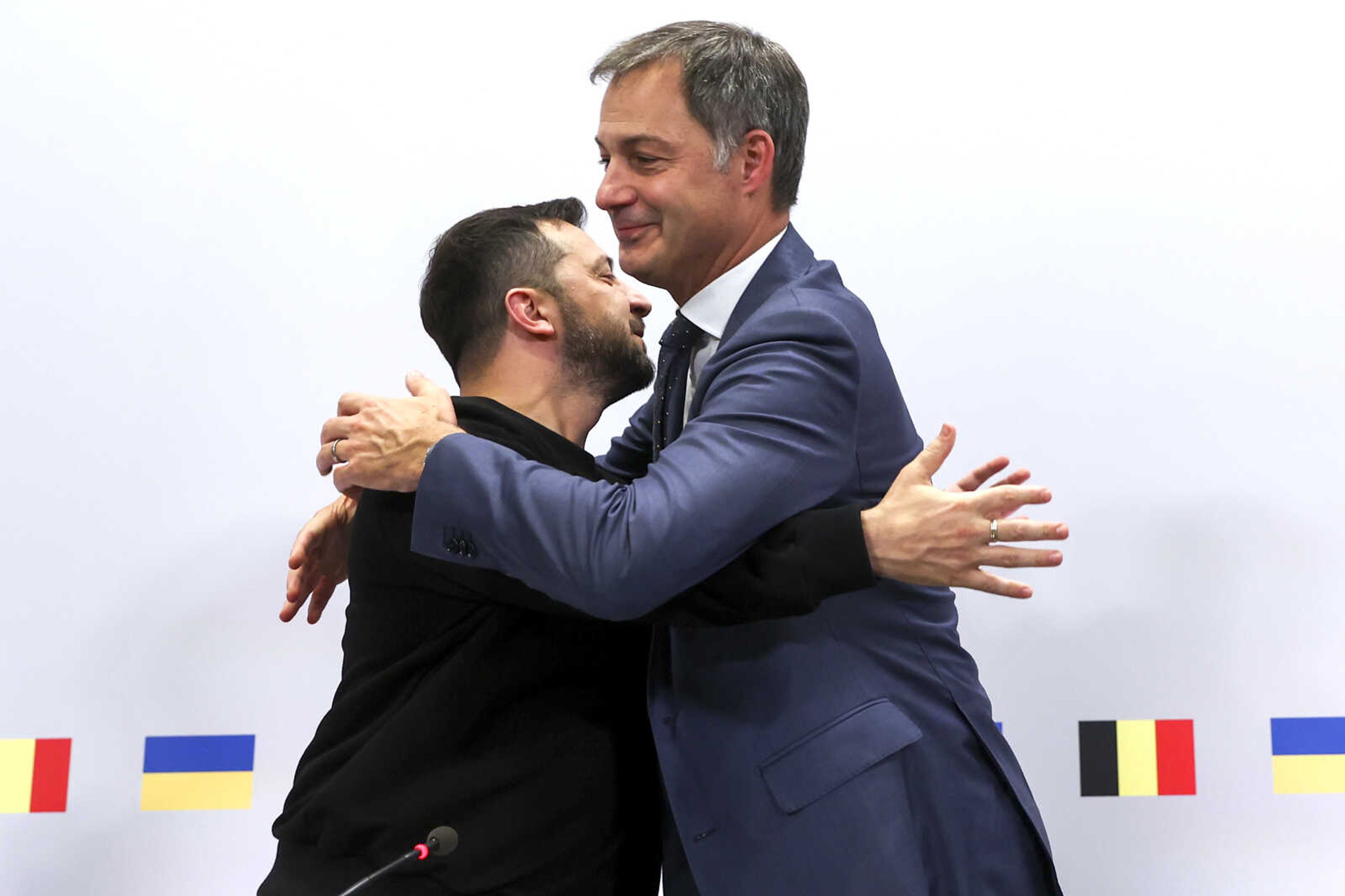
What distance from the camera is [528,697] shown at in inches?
60.9

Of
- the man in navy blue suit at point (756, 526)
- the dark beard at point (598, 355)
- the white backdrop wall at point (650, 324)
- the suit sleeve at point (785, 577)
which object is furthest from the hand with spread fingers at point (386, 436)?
the white backdrop wall at point (650, 324)

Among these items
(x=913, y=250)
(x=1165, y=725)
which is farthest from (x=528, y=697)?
(x=1165, y=725)

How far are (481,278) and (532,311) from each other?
3.8 inches

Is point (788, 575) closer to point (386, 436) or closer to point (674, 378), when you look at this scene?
point (674, 378)

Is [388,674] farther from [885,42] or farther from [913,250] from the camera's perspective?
[885,42]

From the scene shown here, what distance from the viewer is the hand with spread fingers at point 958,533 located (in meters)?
1.31

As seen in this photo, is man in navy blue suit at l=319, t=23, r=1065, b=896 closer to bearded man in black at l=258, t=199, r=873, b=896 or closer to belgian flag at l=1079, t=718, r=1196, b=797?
bearded man in black at l=258, t=199, r=873, b=896

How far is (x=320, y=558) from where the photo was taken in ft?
6.33

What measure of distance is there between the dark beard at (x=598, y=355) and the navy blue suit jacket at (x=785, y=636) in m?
0.32

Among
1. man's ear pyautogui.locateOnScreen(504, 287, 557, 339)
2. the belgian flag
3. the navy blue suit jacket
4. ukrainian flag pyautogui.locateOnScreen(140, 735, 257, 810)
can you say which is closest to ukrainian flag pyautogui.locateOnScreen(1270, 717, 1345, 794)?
the belgian flag

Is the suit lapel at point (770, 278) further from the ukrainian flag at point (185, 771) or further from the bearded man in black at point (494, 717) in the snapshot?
the ukrainian flag at point (185, 771)

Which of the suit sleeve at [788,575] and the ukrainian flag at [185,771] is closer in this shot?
the suit sleeve at [788,575]

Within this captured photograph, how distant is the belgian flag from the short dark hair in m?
1.40

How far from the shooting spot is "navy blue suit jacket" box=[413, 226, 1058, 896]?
1.32 metres
